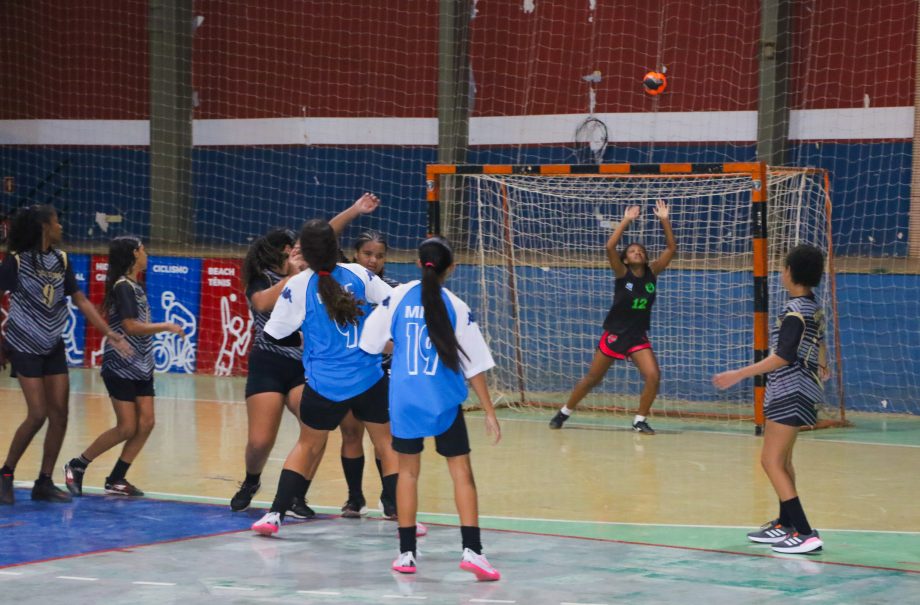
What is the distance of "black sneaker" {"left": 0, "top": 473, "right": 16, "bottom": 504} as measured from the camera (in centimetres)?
874

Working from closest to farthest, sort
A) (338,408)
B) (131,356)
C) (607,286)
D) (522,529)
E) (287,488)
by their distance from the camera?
(338,408) < (287,488) < (522,529) < (131,356) < (607,286)

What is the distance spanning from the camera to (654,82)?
17.2 m

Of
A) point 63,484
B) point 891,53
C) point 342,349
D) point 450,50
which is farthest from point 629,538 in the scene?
point 450,50

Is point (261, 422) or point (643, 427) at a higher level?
point (261, 422)

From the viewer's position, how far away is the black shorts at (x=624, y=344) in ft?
41.7

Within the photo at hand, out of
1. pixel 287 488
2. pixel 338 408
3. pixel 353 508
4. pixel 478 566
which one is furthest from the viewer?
pixel 353 508

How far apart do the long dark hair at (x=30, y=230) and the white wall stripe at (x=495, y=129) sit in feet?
35.6

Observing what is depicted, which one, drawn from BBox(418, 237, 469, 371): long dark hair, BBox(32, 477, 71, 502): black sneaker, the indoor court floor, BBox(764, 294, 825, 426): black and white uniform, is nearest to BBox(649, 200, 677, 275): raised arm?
the indoor court floor

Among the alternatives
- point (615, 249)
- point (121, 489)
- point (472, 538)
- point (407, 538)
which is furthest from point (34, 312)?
point (615, 249)

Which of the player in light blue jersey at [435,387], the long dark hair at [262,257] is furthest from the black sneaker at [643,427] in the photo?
the player in light blue jersey at [435,387]

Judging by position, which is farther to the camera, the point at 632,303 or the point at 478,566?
the point at 632,303

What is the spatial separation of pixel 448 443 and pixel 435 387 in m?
0.28

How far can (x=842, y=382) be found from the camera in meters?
14.1

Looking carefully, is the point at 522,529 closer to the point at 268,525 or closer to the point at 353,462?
the point at 353,462
